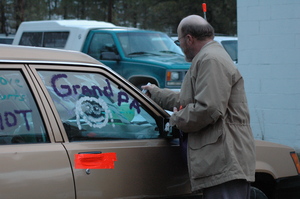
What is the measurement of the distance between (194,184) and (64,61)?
108cm

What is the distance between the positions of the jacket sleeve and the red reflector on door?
0.46 m

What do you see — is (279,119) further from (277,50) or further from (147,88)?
(147,88)

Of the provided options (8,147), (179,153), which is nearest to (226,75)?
(179,153)

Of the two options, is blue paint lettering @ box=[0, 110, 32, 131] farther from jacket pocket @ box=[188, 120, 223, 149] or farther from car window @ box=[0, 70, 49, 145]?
jacket pocket @ box=[188, 120, 223, 149]

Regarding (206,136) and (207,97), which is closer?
(207,97)

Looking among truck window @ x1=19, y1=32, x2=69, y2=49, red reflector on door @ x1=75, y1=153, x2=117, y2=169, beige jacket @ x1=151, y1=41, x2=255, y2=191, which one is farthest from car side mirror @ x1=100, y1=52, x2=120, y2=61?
red reflector on door @ x1=75, y1=153, x2=117, y2=169

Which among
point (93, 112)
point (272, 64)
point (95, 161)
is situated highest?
point (93, 112)

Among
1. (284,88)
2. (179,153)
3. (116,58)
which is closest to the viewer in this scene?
(179,153)

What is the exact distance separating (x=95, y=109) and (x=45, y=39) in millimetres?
10194

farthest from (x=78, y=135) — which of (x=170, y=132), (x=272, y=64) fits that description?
(x=272, y=64)

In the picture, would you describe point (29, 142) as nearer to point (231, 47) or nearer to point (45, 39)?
point (45, 39)

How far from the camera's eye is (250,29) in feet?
26.5

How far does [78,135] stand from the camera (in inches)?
125

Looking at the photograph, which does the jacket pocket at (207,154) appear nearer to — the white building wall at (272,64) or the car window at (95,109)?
the car window at (95,109)
